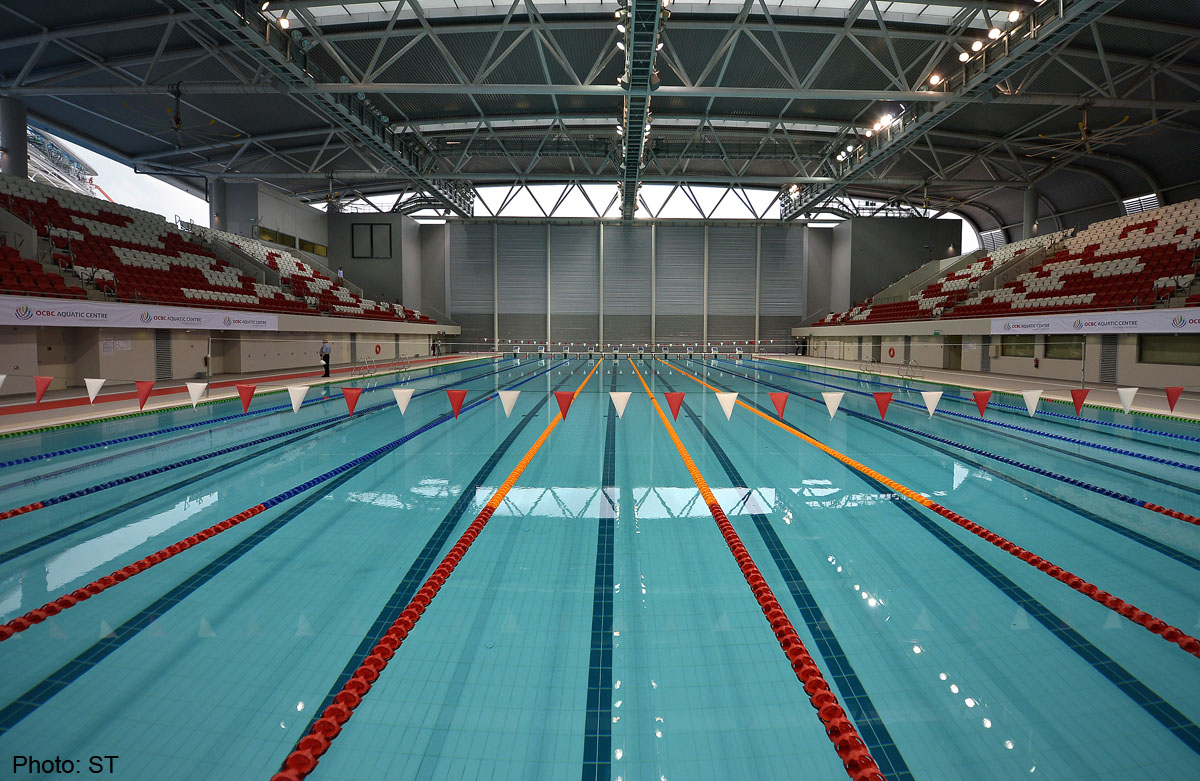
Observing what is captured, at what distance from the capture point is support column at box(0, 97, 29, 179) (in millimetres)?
11766

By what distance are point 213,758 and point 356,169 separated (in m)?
23.0

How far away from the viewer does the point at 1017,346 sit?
13.3m

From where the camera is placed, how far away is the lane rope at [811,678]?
1.50 meters

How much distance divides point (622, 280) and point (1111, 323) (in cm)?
1746

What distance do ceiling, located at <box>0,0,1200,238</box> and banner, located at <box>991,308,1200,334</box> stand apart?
5196 millimetres

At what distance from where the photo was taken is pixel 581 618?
7.78 ft

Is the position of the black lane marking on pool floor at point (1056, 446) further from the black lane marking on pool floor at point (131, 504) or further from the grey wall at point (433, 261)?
the grey wall at point (433, 261)

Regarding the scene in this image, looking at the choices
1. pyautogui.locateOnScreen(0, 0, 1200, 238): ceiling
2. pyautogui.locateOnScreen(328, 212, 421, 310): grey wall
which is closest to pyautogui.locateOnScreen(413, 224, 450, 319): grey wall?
pyautogui.locateOnScreen(328, 212, 421, 310): grey wall

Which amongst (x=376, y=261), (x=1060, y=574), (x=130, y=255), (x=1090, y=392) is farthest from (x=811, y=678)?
(x=376, y=261)

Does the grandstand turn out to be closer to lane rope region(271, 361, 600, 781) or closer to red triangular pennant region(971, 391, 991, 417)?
lane rope region(271, 361, 600, 781)

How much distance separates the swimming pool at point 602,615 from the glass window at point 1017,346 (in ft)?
30.9

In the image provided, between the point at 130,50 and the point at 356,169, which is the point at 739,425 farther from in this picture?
the point at 356,169

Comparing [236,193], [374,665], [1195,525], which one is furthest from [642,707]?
[236,193]

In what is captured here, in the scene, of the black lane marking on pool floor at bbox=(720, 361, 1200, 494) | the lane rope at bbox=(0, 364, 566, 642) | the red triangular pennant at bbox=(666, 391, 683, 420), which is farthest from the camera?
the red triangular pennant at bbox=(666, 391, 683, 420)
